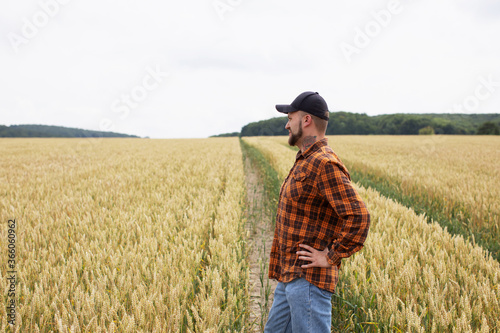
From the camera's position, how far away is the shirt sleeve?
1.40m

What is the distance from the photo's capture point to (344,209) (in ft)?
4.68

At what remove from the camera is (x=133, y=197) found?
529 centimetres

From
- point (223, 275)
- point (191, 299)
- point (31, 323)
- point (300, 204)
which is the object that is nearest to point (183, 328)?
point (191, 299)

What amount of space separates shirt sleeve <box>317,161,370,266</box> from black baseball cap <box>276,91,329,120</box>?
1.06ft

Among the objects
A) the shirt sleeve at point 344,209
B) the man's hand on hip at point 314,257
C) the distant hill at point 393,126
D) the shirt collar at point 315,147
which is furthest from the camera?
the distant hill at point 393,126

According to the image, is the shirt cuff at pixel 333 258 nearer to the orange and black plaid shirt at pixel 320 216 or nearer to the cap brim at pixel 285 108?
the orange and black plaid shirt at pixel 320 216

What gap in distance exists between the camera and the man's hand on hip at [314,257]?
59.4 inches

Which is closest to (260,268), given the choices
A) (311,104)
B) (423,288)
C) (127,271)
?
(127,271)

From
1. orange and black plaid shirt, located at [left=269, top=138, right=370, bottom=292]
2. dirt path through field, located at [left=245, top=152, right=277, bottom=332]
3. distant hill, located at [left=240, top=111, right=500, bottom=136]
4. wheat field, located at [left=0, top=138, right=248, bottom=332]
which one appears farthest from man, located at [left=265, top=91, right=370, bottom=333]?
distant hill, located at [left=240, top=111, right=500, bottom=136]

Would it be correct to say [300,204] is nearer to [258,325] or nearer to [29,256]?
[258,325]

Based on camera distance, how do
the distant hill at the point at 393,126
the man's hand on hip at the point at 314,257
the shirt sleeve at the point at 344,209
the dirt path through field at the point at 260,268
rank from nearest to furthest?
the shirt sleeve at the point at 344,209, the man's hand on hip at the point at 314,257, the dirt path through field at the point at 260,268, the distant hill at the point at 393,126

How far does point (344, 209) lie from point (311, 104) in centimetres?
62

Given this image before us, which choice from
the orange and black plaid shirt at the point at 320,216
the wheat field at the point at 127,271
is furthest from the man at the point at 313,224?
the wheat field at the point at 127,271

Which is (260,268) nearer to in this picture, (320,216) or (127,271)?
(127,271)
